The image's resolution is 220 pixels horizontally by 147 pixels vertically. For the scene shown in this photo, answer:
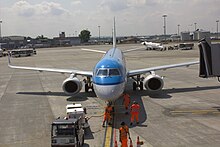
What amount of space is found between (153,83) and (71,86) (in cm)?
714

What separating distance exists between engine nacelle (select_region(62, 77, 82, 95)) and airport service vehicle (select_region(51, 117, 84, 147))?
12.0 meters

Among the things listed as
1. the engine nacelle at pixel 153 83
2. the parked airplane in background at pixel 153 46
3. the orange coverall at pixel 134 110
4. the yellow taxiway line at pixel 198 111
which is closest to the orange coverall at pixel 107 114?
the orange coverall at pixel 134 110

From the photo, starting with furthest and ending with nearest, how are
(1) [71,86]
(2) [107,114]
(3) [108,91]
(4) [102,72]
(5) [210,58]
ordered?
1. (1) [71,86]
2. (5) [210,58]
3. (4) [102,72]
4. (3) [108,91]
5. (2) [107,114]

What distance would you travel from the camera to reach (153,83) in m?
26.7

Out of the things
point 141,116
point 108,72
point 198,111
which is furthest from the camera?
point 198,111

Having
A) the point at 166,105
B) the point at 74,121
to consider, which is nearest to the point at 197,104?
the point at 166,105

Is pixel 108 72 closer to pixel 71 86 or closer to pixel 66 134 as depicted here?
pixel 66 134

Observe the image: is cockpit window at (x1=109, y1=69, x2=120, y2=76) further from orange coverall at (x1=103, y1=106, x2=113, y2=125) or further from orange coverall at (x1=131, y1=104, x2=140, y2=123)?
orange coverall at (x1=131, y1=104, x2=140, y2=123)

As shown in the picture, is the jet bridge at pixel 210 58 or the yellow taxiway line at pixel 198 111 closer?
the yellow taxiway line at pixel 198 111

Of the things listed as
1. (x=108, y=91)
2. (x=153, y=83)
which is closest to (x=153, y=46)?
(x=153, y=83)

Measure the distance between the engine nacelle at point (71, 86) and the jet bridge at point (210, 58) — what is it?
34.9 ft

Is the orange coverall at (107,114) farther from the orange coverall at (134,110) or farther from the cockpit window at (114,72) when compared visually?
the cockpit window at (114,72)

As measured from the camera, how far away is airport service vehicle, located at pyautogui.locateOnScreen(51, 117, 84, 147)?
14008 mm

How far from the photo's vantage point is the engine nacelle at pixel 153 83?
1040 inches
